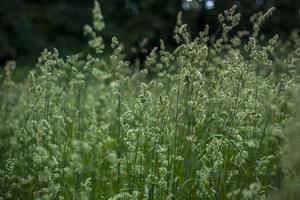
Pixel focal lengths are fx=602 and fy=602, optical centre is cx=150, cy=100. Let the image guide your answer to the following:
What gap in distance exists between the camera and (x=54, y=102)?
4012 mm

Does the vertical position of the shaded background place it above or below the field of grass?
above

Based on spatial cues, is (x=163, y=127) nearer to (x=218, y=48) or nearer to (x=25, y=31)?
(x=218, y=48)

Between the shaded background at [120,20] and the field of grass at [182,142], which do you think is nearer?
the field of grass at [182,142]

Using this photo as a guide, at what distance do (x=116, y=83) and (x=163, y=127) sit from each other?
807 mm

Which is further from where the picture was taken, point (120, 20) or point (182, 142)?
point (120, 20)

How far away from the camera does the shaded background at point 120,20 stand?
1832 cm

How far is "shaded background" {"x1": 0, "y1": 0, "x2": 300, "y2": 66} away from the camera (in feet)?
60.1

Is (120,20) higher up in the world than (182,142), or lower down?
higher up

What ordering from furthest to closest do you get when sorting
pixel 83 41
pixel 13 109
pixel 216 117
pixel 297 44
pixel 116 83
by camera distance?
pixel 83 41
pixel 13 109
pixel 297 44
pixel 116 83
pixel 216 117

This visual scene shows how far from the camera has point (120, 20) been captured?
810 inches

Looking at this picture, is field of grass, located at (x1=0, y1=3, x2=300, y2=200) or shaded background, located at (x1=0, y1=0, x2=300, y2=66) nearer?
field of grass, located at (x1=0, y1=3, x2=300, y2=200)

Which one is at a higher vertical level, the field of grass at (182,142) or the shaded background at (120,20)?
the shaded background at (120,20)

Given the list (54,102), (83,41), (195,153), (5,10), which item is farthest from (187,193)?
(83,41)

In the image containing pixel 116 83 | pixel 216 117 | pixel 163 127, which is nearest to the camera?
pixel 163 127
